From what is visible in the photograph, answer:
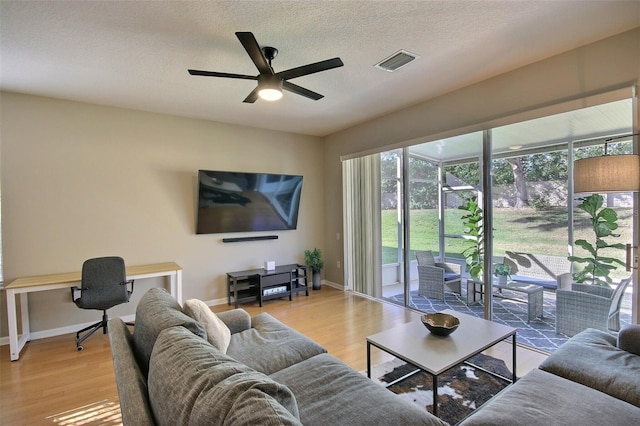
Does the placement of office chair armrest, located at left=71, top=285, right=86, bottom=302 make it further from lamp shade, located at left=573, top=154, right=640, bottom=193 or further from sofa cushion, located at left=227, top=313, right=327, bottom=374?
lamp shade, located at left=573, top=154, right=640, bottom=193

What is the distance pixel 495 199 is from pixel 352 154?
2265 millimetres

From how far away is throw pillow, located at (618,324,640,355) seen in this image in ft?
6.04

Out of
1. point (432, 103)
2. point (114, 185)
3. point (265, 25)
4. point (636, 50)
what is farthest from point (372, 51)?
point (114, 185)

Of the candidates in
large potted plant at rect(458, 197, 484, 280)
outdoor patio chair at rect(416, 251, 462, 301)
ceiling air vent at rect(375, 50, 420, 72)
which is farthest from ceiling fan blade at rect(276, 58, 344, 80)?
outdoor patio chair at rect(416, 251, 462, 301)

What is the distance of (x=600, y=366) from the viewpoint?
5.57ft

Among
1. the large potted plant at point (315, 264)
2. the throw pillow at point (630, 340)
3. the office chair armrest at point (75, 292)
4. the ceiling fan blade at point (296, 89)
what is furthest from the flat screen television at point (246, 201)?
the throw pillow at point (630, 340)

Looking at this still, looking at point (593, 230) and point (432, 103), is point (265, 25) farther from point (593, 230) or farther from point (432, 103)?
point (593, 230)

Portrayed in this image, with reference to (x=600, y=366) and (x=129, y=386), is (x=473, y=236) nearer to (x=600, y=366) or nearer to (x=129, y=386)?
(x=600, y=366)

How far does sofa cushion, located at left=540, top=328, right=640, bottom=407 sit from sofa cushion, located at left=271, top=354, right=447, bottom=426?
37.7 inches

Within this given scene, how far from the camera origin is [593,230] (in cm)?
278

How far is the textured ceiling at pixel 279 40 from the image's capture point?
6.57 ft

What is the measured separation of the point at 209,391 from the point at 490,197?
3395mm

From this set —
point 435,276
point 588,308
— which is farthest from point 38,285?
point 588,308

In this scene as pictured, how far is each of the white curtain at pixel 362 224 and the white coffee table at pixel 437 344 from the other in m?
2.35
